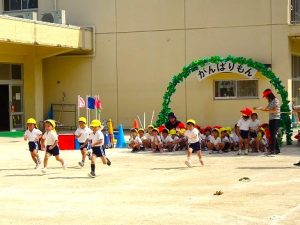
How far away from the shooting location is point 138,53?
30.5m

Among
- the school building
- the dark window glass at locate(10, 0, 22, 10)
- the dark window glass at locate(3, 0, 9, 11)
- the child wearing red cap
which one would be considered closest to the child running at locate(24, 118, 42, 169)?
the child wearing red cap

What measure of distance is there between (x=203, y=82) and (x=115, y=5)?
18.9 ft

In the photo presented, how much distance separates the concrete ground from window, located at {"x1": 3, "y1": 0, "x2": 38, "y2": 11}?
645 inches

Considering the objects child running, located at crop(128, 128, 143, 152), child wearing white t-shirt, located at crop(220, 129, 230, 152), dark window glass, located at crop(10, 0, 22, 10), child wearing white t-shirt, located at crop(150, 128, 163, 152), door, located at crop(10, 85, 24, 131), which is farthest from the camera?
dark window glass, located at crop(10, 0, 22, 10)

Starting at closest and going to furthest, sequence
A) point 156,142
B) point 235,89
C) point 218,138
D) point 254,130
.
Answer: point 254,130 < point 218,138 < point 156,142 < point 235,89

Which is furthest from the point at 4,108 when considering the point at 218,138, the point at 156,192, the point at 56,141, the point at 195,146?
the point at 156,192

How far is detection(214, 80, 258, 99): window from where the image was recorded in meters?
29.0

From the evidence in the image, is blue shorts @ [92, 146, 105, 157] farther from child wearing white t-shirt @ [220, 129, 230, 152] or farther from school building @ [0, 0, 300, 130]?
school building @ [0, 0, 300, 130]

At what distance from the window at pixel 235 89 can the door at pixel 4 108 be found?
10.0 metres

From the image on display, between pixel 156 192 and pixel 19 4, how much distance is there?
76.7ft

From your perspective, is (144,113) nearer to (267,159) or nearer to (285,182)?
(267,159)

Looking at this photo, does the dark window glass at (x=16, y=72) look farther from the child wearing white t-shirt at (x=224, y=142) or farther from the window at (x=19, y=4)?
the child wearing white t-shirt at (x=224, y=142)

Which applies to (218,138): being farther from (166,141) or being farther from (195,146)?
(195,146)

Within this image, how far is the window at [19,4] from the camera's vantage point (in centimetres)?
→ 3319
